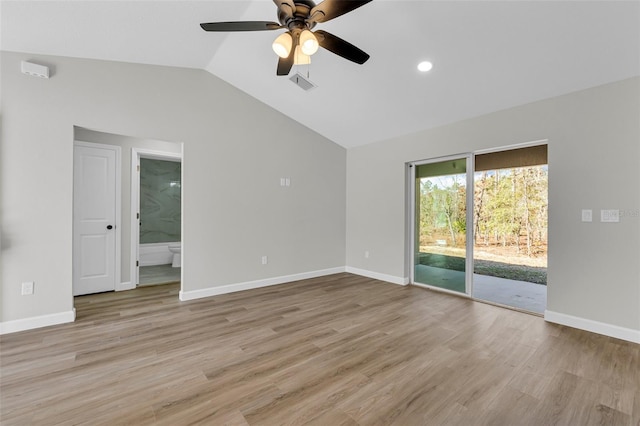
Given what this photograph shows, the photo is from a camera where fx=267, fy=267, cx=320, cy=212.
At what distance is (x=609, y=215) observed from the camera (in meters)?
2.72

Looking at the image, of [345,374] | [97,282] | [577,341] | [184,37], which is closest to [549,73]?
[577,341]

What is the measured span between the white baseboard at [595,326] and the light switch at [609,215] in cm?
106

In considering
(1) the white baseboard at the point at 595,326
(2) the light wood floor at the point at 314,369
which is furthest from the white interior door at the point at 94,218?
(1) the white baseboard at the point at 595,326

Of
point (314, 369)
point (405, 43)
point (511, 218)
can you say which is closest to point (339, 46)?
point (405, 43)

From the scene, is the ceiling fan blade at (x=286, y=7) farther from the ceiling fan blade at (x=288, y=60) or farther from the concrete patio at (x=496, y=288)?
the concrete patio at (x=496, y=288)

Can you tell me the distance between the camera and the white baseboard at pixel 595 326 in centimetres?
258

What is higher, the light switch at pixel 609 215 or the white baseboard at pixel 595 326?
the light switch at pixel 609 215

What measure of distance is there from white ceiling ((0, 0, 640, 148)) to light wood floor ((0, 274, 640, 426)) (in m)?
2.69

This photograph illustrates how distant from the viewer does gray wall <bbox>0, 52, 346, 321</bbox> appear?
2.74m

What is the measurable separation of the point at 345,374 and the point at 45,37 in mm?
4143

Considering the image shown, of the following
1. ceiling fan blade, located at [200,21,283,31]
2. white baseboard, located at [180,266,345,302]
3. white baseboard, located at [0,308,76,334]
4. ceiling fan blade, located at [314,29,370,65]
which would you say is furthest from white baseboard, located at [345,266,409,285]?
white baseboard, located at [0,308,76,334]

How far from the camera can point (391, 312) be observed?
3.32 metres

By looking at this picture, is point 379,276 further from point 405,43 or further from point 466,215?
point 405,43

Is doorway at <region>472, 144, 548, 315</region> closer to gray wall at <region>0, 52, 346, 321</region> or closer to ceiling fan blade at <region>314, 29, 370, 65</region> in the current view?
gray wall at <region>0, 52, 346, 321</region>
